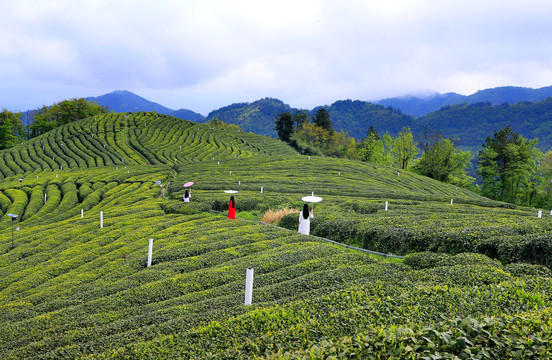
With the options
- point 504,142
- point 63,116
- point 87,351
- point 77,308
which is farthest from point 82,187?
point 63,116

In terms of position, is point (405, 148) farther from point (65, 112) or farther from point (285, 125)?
point (65, 112)

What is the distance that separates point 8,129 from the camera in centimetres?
9438

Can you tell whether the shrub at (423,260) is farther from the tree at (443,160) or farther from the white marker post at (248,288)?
the tree at (443,160)

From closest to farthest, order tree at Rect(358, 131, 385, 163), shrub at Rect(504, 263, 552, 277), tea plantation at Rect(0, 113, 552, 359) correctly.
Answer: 1. tea plantation at Rect(0, 113, 552, 359)
2. shrub at Rect(504, 263, 552, 277)
3. tree at Rect(358, 131, 385, 163)

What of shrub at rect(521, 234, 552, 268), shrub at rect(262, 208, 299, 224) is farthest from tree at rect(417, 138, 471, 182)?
shrub at rect(521, 234, 552, 268)

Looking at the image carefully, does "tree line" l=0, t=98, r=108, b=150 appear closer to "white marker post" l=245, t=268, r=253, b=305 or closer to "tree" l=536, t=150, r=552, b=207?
"white marker post" l=245, t=268, r=253, b=305

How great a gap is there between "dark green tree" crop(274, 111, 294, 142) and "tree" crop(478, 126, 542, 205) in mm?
53697

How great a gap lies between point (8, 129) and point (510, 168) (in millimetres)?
128130

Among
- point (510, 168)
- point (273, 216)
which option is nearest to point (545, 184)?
point (510, 168)

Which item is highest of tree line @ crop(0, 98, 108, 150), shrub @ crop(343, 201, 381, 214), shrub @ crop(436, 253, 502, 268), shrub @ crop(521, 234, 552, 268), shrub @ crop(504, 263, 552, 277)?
Result: tree line @ crop(0, 98, 108, 150)

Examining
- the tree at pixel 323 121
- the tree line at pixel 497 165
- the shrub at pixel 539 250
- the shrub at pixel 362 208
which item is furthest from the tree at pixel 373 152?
the shrub at pixel 539 250

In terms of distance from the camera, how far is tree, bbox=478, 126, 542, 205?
220 feet

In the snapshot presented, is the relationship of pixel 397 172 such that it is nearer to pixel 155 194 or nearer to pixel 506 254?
pixel 155 194

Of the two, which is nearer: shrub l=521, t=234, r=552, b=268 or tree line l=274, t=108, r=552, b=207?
shrub l=521, t=234, r=552, b=268
